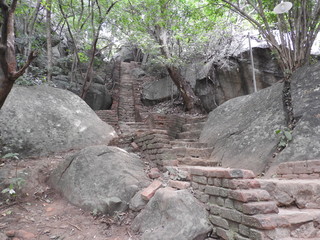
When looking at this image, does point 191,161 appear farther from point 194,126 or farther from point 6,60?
point 6,60

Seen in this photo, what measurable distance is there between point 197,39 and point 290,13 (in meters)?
4.49

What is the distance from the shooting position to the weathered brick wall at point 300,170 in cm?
294

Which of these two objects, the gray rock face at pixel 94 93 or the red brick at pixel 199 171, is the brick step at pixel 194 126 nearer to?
the red brick at pixel 199 171

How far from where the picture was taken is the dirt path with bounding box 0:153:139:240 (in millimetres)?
2604

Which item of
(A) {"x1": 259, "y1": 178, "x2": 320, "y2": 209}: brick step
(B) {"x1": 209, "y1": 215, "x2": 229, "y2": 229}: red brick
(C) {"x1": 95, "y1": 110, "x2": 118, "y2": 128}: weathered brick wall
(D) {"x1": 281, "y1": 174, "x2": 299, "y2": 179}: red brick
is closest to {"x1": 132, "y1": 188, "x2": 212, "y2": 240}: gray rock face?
(B) {"x1": 209, "y1": 215, "x2": 229, "y2": 229}: red brick

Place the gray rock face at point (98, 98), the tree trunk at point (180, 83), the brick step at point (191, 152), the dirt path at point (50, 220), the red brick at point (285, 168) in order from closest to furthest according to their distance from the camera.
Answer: the dirt path at point (50, 220), the red brick at point (285, 168), the brick step at point (191, 152), the tree trunk at point (180, 83), the gray rock face at point (98, 98)

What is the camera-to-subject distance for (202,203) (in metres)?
2.62

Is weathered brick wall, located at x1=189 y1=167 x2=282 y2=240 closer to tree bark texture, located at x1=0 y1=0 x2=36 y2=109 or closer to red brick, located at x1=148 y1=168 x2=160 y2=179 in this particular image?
red brick, located at x1=148 y1=168 x2=160 y2=179

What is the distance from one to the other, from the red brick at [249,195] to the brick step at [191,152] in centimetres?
175

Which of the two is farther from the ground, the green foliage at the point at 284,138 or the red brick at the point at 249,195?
the green foliage at the point at 284,138

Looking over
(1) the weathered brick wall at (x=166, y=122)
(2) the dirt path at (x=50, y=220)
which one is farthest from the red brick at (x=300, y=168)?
(1) the weathered brick wall at (x=166, y=122)

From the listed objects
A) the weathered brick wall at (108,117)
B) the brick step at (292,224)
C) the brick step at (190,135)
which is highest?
the weathered brick wall at (108,117)

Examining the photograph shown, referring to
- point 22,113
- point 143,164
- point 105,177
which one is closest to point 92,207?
point 105,177

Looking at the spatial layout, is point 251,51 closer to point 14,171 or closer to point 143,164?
point 143,164
